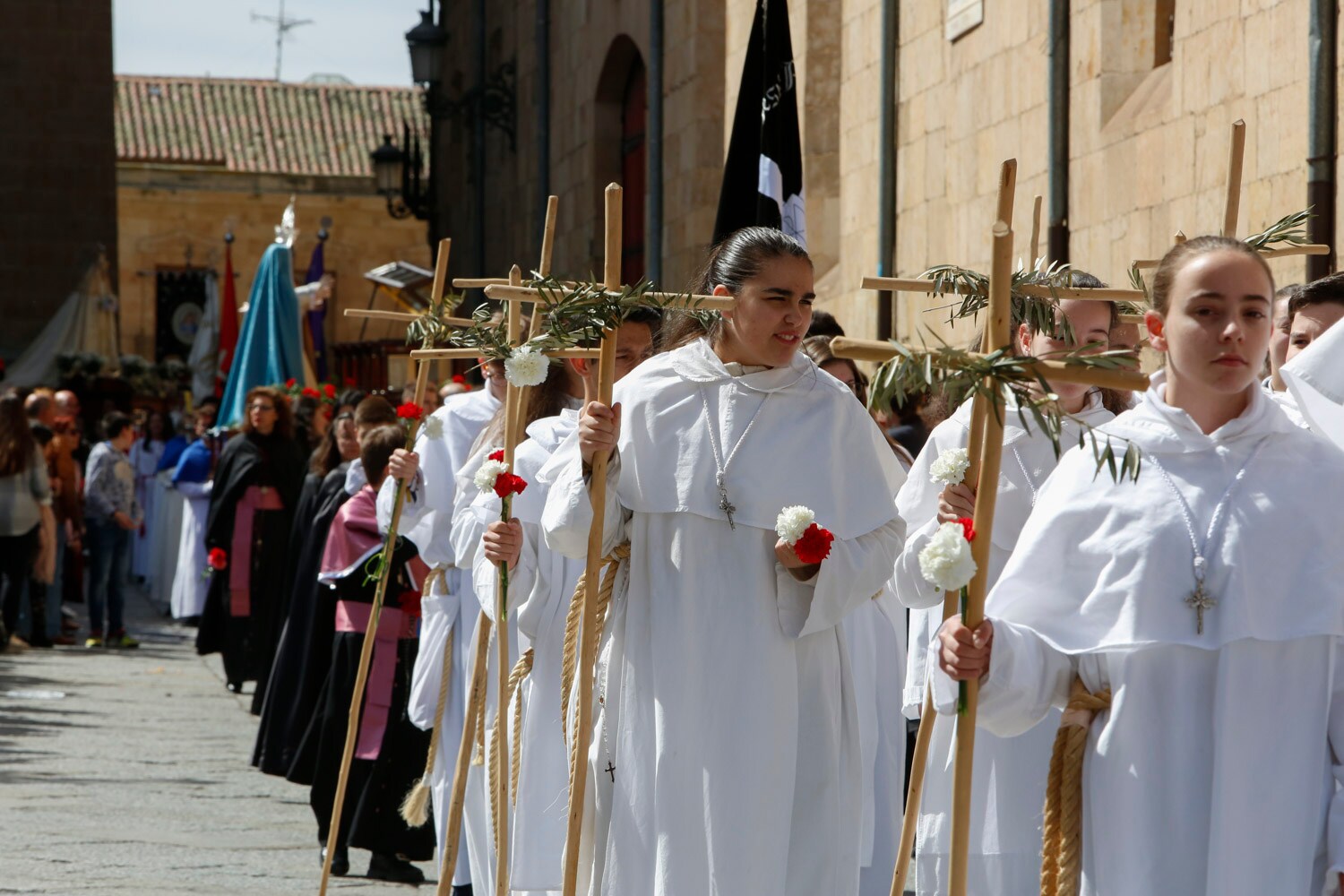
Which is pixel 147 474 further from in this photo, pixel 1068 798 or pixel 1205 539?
pixel 1205 539

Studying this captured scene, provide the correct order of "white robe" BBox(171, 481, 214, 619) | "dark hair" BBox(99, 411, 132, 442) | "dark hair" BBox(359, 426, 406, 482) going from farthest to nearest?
"dark hair" BBox(99, 411, 132, 442) → "white robe" BBox(171, 481, 214, 619) → "dark hair" BBox(359, 426, 406, 482)

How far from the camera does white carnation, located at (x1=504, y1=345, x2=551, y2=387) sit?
525 centimetres

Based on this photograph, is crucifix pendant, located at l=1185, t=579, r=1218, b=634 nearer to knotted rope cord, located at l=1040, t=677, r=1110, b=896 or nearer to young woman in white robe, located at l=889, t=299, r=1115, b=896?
knotted rope cord, located at l=1040, t=677, r=1110, b=896

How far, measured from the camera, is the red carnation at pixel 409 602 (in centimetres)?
852

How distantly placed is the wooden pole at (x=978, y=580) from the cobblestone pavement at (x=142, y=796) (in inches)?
180

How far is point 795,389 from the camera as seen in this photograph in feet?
16.3

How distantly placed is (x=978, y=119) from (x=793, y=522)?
759 cm

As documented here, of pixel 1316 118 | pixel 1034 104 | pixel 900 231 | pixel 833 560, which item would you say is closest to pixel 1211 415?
pixel 833 560

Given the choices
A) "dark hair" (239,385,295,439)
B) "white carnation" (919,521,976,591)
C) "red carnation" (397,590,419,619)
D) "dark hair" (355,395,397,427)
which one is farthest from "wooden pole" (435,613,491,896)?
"dark hair" (239,385,295,439)

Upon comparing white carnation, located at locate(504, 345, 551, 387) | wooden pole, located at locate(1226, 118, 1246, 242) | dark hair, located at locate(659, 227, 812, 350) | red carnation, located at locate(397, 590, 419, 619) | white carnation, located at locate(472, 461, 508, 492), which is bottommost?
red carnation, located at locate(397, 590, 419, 619)

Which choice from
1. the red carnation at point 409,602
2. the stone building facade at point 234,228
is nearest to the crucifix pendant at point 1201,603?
the red carnation at point 409,602

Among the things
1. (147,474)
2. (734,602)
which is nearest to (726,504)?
(734,602)

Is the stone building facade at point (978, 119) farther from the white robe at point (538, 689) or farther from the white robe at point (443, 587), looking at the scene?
the white robe at point (443, 587)

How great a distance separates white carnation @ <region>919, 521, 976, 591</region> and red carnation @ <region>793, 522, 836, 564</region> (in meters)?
1.17
